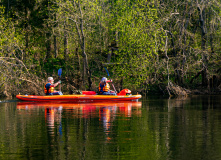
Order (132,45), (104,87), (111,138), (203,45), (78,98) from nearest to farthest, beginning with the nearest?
1. (111,138)
2. (78,98)
3. (104,87)
4. (132,45)
5. (203,45)

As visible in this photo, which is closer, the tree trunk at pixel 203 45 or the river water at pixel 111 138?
the river water at pixel 111 138

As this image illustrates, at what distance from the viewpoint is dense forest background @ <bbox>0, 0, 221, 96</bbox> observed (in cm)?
2762

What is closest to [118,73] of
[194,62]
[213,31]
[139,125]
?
[194,62]

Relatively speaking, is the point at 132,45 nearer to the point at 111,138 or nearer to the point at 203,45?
the point at 203,45

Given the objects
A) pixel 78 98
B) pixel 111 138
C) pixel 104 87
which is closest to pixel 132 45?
pixel 104 87

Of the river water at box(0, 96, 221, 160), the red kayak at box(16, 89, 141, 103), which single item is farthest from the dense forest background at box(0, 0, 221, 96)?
the river water at box(0, 96, 221, 160)

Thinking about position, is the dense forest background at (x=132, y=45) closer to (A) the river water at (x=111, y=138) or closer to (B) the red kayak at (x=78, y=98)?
(B) the red kayak at (x=78, y=98)

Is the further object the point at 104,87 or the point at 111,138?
the point at 104,87

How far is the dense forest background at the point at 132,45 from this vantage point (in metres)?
27.6

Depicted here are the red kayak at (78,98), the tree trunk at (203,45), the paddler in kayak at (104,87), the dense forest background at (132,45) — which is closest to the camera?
the red kayak at (78,98)

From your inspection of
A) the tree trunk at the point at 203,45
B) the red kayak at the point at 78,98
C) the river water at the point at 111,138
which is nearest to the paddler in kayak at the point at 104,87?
the red kayak at the point at 78,98

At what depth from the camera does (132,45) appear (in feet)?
94.3

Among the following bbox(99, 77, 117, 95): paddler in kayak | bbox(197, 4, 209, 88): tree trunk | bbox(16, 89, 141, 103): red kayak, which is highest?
bbox(197, 4, 209, 88): tree trunk

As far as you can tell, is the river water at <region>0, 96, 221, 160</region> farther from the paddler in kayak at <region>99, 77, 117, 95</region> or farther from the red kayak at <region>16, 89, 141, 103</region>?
the paddler in kayak at <region>99, 77, 117, 95</region>
